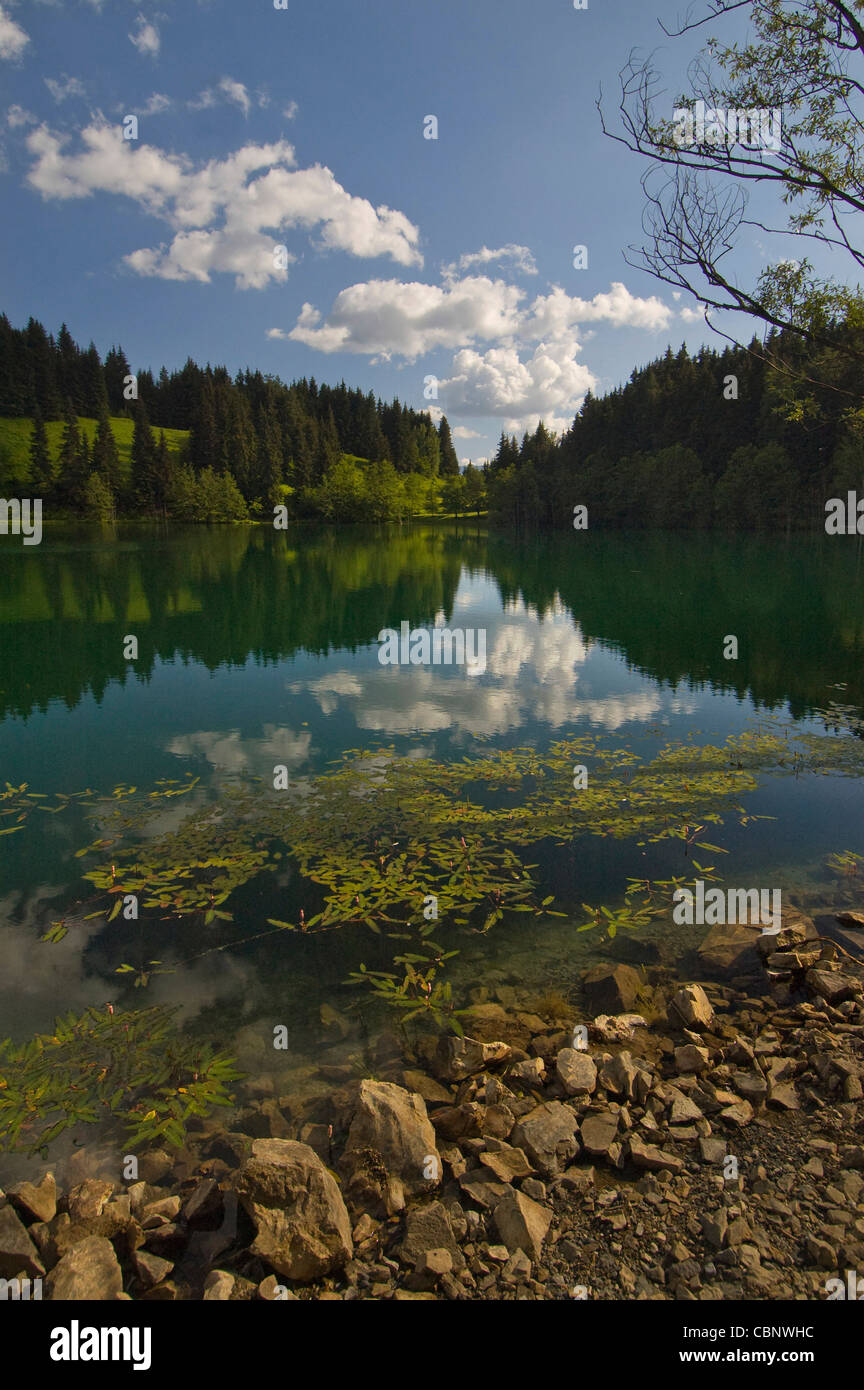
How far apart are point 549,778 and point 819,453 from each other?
11872 centimetres

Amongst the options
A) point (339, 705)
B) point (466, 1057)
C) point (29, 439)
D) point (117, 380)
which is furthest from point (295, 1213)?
point (117, 380)

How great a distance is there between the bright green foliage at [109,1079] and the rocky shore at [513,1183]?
1.18ft

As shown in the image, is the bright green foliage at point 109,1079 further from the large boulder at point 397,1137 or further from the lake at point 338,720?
the large boulder at point 397,1137

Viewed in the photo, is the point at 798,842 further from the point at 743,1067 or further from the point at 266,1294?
the point at 266,1294

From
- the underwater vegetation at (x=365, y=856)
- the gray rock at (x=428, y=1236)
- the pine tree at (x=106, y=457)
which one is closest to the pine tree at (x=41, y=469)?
the pine tree at (x=106, y=457)

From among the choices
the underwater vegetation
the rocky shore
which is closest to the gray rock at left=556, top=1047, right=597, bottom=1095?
the rocky shore

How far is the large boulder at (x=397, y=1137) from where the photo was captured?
5.45 metres

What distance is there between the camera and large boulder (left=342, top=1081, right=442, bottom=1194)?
545 cm

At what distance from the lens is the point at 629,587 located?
2009 inches

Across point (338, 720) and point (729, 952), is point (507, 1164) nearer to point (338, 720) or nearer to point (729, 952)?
point (729, 952)

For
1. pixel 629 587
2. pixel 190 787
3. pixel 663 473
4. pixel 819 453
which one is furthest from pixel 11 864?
pixel 663 473

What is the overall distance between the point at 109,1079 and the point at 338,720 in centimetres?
1281

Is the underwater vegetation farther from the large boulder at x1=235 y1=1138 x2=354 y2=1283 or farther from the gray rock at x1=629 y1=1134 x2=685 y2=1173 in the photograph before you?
the gray rock at x1=629 y1=1134 x2=685 y2=1173

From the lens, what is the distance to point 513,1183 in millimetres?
5355
